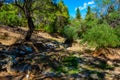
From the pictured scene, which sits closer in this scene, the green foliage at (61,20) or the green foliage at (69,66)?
the green foliage at (69,66)

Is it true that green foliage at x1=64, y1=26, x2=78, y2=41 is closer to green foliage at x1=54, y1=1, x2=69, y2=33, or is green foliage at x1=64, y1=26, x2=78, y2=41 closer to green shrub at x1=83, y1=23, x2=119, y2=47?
green shrub at x1=83, y1=23, x2=119, y2=47

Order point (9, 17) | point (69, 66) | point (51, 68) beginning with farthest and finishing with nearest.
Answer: point (9, 17) → point (69, 66) → point (51, 68)

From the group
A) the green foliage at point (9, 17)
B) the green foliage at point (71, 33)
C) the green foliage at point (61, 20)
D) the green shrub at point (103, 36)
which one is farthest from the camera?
the green foliage at point (61, 20)

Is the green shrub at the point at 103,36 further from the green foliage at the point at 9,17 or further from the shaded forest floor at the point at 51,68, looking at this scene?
the green foliage at the point at 9,17

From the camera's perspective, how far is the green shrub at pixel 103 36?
2912 cm

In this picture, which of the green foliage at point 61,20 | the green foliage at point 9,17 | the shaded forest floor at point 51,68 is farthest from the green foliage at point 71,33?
the shaded forest floor at point 51,68

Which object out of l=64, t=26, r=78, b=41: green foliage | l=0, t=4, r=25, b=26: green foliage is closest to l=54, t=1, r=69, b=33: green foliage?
l=0, t=4, r=25, b=26: green foliage

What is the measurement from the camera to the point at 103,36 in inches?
1147

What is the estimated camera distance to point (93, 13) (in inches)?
1293

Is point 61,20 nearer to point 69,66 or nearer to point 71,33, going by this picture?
point 71,33

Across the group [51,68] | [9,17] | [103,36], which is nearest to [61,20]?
[9,17]

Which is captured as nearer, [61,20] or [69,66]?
[69,66]

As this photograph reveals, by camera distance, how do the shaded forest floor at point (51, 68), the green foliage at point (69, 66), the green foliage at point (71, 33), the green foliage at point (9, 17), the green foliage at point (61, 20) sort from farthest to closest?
the green foliage at point (61, 20), the green foliage at point (9, 17), the green foliage at point (71, 33), the green foliage at point (69, 66), the shaded forest floor at point (51, 68)

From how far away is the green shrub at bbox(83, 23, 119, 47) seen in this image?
95.6 feet
